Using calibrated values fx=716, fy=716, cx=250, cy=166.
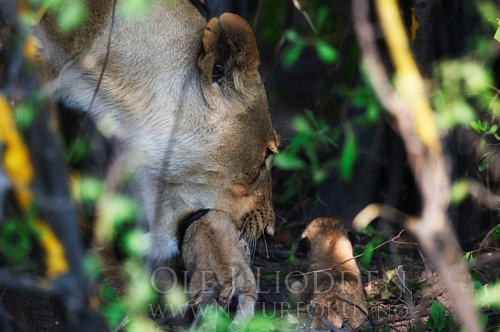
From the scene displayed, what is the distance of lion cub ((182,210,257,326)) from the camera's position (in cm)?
247

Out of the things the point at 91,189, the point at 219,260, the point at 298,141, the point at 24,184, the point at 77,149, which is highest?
the point at 24,184

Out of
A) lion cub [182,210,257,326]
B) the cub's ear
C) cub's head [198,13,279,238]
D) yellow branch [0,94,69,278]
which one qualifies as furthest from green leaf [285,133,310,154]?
yellow branch [0,94,69,278]

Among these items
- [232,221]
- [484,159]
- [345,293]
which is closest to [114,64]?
[232,221]

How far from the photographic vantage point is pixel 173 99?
8.48 feet

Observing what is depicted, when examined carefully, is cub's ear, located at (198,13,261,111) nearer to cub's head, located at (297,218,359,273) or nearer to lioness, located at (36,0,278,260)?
lioness, located at (36,0,278,260)

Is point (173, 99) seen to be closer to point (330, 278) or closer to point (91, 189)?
point (91, 189)

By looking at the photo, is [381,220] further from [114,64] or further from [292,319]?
[114,64]

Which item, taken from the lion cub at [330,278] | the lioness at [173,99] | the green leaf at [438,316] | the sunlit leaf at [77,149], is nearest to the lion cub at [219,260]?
the lioness at [173,99]

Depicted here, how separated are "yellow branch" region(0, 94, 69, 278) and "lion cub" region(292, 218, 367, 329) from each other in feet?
4.62

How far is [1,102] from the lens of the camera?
139 cm

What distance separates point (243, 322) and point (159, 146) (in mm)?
759

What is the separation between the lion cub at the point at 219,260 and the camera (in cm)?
247

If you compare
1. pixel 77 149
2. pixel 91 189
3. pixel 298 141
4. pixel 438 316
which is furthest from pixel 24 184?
pixel 77 149

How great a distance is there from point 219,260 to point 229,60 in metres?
0.73
